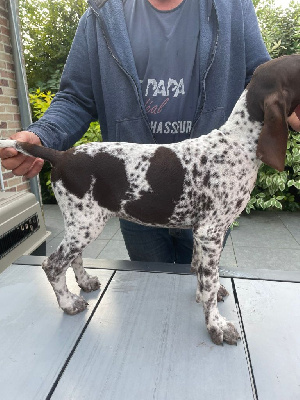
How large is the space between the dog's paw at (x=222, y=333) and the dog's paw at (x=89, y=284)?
69 cm

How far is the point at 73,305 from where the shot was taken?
1.72 metres

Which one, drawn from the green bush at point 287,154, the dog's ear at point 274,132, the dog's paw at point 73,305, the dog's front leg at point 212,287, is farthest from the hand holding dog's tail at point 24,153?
the green bush at point 287,154

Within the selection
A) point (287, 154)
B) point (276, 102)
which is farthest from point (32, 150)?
point (287, 154)

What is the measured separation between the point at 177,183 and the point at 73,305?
2.67 ft

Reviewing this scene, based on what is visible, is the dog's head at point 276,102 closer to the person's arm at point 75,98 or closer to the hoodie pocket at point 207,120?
the hoodie pocket at point 207,120

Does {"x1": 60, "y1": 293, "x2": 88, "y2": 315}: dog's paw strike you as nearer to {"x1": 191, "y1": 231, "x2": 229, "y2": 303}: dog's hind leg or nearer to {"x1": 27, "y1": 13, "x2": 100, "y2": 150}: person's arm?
{"x1": 191, "y1": 231, "x2": 229, "y2": 303}: dog's hind leg

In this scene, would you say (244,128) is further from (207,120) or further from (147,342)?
(147,342)

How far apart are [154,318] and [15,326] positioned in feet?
2.16

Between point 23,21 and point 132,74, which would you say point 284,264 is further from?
point 23,21

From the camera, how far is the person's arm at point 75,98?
6.24 feet

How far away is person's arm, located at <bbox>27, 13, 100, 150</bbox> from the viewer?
1902 millimetres

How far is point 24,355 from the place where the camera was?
4.75 feet

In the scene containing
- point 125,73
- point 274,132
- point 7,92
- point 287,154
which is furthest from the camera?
point 287,154

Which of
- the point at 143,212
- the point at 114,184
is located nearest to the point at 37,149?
the point at 114,184
